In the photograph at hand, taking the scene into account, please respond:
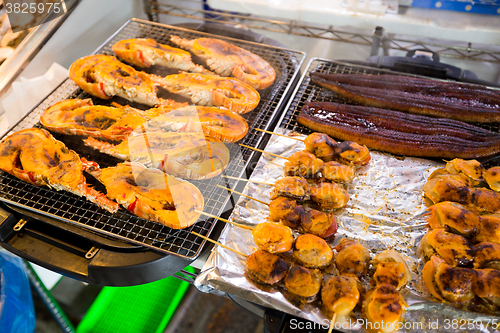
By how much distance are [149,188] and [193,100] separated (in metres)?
1.13

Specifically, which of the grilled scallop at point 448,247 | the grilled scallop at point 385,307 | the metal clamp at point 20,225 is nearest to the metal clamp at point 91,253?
the metal clamp at point 20,225

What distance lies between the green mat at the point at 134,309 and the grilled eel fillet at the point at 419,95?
8.90 ft

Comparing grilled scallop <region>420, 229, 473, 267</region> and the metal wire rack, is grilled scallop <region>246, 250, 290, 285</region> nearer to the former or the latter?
grilled scallop <region>420, 229, 473, 267</region>

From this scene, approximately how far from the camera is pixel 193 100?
328 centimetres

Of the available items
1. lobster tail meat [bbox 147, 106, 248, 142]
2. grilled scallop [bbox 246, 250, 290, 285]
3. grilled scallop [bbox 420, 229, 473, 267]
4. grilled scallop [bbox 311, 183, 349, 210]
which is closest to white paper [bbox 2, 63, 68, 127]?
lobster tail meat [bbox 147, 106, 248, 142]

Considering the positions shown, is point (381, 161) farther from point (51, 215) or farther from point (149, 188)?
point (51, 215)

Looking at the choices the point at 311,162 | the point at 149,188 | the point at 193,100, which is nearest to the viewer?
the point at 149,188

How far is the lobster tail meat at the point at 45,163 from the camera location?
2494 mm

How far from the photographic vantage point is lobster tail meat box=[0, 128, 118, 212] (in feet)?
8.18

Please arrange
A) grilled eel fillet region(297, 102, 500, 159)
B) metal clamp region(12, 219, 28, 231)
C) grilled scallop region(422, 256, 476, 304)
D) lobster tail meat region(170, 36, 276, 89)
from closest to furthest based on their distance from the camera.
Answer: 1. grilled scallop region(422, 256, 476, 304)
2. metal clamp region(12, 219, 28, 231)
3. grilled eel fillet region(297, 102, 500, 159)
4. lobster tail meat region(170, 36, 276, 89)

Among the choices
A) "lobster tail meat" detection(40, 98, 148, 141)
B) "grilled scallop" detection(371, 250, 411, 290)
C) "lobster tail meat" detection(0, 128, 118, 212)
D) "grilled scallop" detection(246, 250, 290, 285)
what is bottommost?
"grilled scallop" detection(246, 250, 290, 285)

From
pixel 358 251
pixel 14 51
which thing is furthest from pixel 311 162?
pixel 14 51

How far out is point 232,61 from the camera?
3.55 meters

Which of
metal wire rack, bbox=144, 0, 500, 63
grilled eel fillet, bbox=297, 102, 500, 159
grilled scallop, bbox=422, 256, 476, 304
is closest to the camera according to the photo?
grilled scallop, bbox=422, 256, 476, 304
